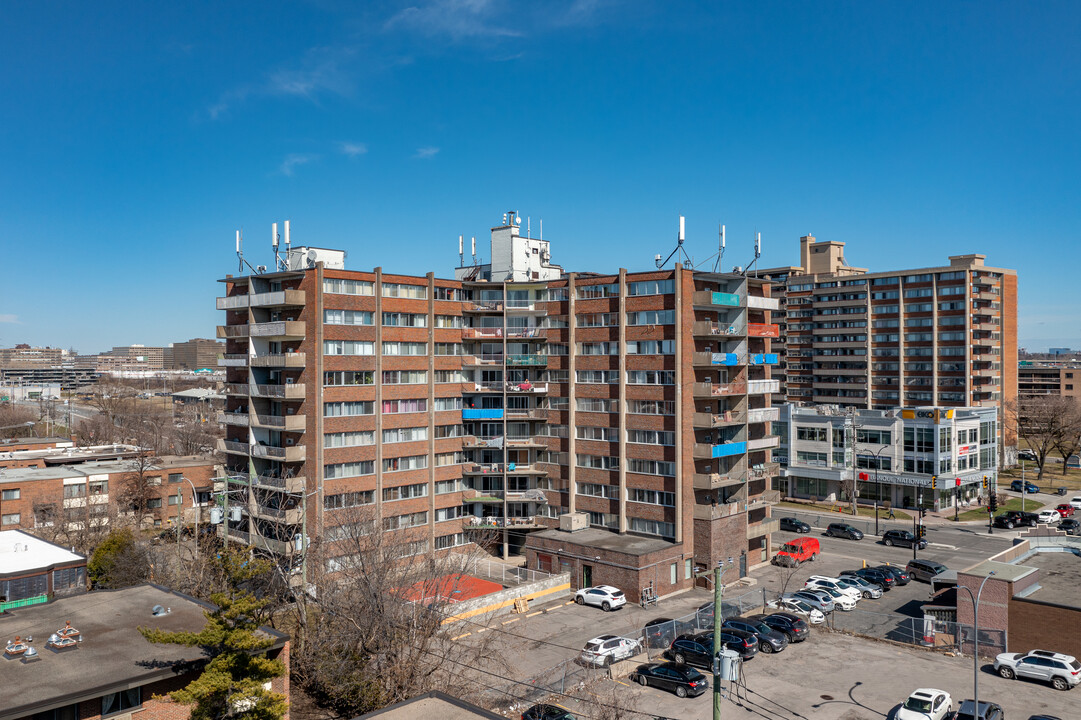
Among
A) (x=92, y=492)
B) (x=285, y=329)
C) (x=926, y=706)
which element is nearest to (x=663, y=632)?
(x=926, y=706)

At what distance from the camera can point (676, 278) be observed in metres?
62.9

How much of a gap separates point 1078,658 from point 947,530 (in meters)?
43.2

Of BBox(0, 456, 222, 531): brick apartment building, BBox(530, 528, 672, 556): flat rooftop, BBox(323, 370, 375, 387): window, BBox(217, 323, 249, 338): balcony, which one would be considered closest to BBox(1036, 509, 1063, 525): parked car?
BBox(530, 528, 672, 556): flat rooftop

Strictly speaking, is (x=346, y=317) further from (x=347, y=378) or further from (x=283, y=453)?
(x=283, y=453)

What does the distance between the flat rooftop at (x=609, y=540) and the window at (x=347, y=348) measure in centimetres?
2105

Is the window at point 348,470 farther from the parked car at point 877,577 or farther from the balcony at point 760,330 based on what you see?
the parked car at point 877,577

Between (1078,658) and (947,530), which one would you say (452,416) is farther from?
(947,530)

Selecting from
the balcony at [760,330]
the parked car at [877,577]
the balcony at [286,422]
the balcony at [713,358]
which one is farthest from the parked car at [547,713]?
the balcony at [760,330]

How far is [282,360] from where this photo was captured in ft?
204

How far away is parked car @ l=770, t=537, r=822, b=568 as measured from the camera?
226 ft

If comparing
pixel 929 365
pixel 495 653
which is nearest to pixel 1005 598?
pixel 495 653

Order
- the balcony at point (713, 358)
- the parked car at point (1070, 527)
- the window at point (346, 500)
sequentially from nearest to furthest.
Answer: the window at point (346, 500) < the balcony at point (713, 358) < the parked car at point (1070, 527)

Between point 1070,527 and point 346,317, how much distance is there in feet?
256

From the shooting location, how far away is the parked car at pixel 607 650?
43562 mm
